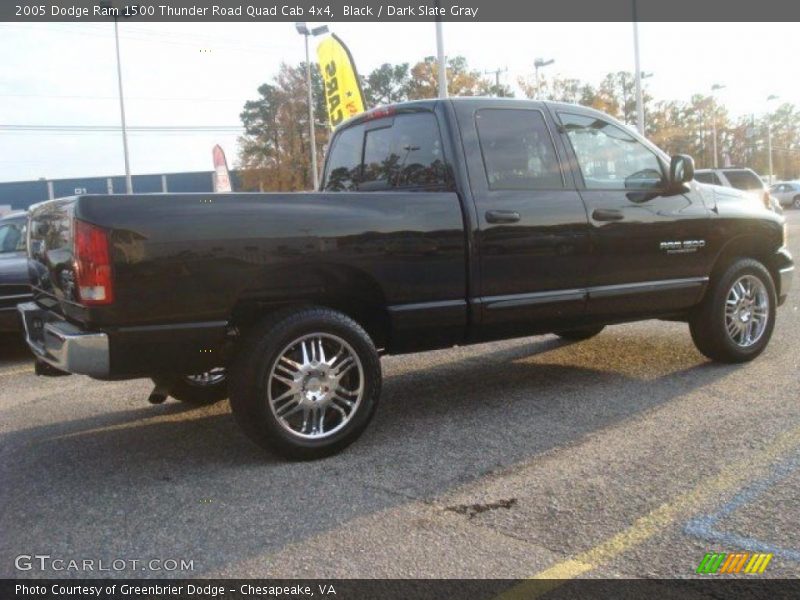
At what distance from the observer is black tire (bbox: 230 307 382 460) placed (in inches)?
160

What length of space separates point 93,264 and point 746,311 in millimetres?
4858

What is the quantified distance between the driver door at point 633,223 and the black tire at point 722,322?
0.18m

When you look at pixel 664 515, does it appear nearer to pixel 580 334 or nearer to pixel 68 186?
pixel 580 334

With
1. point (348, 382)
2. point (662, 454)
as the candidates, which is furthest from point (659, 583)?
point (348, 382)

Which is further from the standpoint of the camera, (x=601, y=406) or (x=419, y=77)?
(x=419, y=77)

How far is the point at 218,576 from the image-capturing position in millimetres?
2945

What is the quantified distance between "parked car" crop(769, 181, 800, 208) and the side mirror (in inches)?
1564

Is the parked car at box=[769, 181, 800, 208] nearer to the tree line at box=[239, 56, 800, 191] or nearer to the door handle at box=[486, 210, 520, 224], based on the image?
the tree line at box=[239, 56, 800, 191]

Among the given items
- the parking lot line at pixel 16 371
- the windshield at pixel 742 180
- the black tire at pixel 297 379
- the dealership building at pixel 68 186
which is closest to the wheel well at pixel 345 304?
the black tire at pixel 297 379

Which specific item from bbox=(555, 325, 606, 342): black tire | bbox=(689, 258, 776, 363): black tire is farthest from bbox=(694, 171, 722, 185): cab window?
bbox=(689, 258, 776, 363): black tire

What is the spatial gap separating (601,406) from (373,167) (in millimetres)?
2246

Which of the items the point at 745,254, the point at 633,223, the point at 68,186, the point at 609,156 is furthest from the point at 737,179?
the point at 68,186

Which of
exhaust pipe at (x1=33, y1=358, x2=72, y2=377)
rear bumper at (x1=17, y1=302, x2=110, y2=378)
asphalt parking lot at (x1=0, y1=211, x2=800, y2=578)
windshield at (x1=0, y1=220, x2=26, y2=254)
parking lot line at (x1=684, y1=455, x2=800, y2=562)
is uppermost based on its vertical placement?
windshield at (x1=0, y1=220, x2=26, y2=254)

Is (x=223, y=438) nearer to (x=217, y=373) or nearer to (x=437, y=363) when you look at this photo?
(x=217, y=373)
